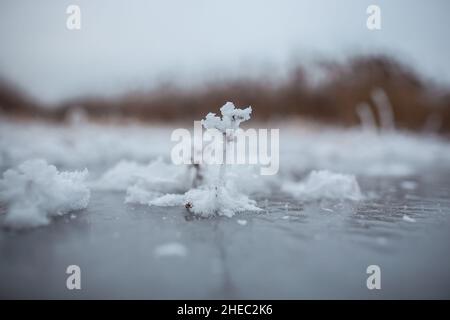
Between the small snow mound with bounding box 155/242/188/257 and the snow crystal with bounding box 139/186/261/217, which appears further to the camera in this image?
the snow crystal with bounding box 139/186/261/217

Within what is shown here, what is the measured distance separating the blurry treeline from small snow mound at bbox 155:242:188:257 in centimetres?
2552

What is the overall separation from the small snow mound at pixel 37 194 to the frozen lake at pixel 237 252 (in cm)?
14

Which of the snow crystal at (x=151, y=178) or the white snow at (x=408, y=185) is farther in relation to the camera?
the white snow at (x=408, y=185)

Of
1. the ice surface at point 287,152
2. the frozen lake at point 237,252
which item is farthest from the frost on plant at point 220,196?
the ice surface at point 287,152

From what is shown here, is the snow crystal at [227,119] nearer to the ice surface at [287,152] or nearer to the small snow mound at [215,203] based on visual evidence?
the small snow mound at [215,203]

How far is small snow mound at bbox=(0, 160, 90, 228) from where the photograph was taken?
3581mm

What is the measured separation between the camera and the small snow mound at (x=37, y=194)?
358 centimetres

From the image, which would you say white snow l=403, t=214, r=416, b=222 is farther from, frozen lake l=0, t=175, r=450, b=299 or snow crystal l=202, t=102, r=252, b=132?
snow crystal l=202, t=102, r=252, b=132

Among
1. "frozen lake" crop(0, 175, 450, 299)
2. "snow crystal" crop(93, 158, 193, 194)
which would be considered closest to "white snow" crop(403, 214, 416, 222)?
"frozen lake" crop(0, 175, 450, 299)

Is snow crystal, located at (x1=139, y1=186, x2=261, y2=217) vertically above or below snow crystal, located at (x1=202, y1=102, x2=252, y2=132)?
below

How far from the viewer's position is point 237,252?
3146 millimetres
